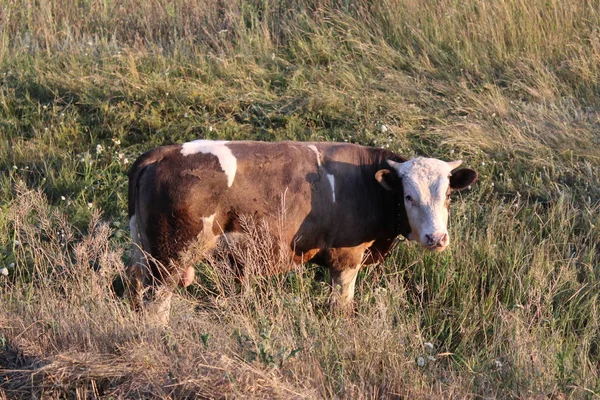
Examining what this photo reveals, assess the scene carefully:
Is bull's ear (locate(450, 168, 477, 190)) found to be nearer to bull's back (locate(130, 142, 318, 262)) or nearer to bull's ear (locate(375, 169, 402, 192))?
bull's ear (locate(375, 169, 402, 192))

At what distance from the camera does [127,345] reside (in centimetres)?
483

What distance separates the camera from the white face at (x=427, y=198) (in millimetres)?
6008

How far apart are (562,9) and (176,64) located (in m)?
4.73

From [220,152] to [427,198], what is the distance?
60.1 inches

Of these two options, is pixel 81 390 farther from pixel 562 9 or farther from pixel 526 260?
pixel 562 9

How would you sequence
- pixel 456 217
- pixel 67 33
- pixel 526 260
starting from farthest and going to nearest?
pixel 67 33 < pixel 456 217 < pixel 526 260

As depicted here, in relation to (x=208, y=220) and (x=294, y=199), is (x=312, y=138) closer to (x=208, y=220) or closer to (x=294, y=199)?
(x=294, y=199)

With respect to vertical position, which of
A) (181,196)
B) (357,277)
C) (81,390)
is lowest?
(357,277)

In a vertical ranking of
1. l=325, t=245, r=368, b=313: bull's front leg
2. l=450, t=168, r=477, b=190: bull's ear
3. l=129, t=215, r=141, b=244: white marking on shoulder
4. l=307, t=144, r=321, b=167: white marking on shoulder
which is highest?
l=307, t=144, r=321, b=167: white marking on shoulder

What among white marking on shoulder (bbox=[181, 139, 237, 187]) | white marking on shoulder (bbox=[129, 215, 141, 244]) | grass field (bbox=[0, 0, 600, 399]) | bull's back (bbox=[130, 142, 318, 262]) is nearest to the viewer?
grass field (bbox=[0, 0, 600, 399])

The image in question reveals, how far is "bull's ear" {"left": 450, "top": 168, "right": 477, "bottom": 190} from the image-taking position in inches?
251

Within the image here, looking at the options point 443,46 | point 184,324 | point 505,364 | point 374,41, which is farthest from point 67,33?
point 505,364

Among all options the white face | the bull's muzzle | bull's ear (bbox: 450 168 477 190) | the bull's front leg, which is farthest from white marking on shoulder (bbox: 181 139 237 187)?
bull's ear (bbox: 450 168 477 190)

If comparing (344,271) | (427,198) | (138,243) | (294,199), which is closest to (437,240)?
(427,198)
